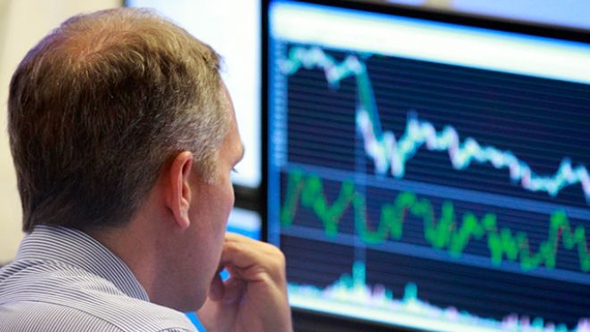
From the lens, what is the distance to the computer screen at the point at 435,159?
1201 millimetres

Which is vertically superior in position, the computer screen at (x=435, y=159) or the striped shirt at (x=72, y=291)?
the computer screen at (x=435, y=159)

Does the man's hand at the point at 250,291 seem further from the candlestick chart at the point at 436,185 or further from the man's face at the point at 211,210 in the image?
the man's face at the point at 211,210

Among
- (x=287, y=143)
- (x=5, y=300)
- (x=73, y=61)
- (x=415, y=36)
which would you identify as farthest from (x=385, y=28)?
(x=5, y=300)

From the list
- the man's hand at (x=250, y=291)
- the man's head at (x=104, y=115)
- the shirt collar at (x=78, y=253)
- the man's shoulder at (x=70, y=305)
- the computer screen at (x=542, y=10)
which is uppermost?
the computer screen at (x=542, y=10)

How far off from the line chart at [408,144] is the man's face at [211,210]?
0.21 m

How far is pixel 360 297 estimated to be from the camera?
1270 mm

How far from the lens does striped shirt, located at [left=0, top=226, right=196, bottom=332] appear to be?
875 mm

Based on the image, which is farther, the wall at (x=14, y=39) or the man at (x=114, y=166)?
the wall at (x=14, y=39)

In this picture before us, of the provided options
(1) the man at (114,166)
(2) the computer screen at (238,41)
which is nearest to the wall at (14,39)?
(2) the computer screen at (238,41)

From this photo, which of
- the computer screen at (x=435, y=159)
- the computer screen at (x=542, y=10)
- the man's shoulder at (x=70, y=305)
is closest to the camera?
the man's shoulder at (x=70, y=305)

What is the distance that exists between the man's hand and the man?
24 centimetres

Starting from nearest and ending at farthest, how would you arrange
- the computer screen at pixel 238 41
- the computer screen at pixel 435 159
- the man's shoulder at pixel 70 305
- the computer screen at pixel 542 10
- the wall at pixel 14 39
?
the man's shoulder at pixel 70 305
the computer screen at pixel 435 159
the computer screen at pixel 542 10
the computer screen at pixel 238 41
the wall at pixel 14 39

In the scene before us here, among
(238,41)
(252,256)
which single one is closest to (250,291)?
(252,256)

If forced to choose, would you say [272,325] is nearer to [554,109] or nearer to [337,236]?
[337,236]
